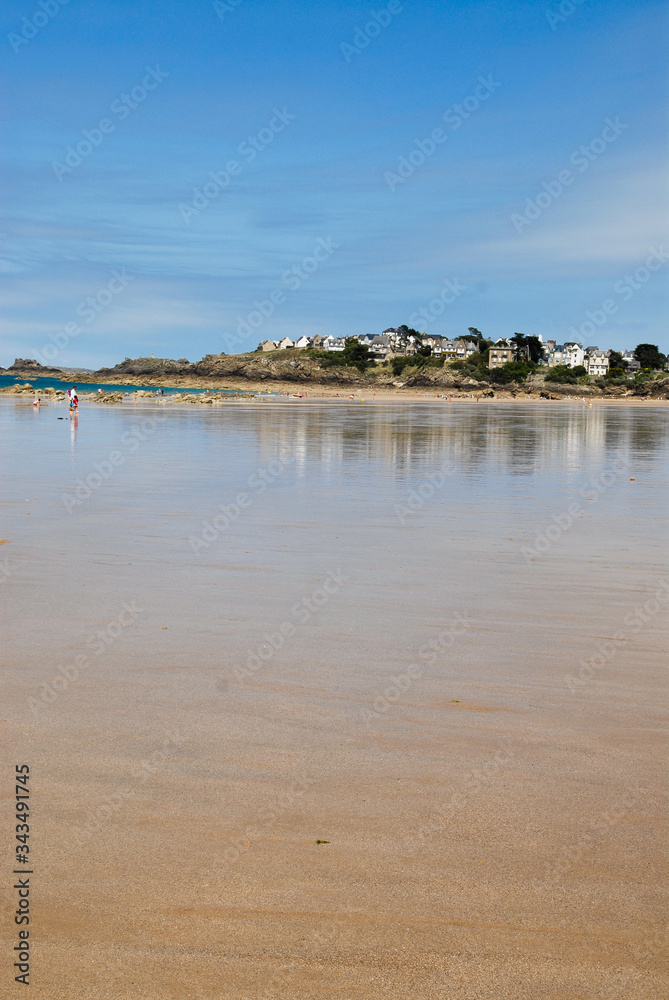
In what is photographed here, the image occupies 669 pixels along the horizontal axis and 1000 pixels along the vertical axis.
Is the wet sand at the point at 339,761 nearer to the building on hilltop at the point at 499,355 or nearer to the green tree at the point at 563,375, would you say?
the green tree at the point at 563,375

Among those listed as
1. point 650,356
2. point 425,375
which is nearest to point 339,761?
point 425,375

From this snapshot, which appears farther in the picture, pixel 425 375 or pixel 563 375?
pixel 563 375

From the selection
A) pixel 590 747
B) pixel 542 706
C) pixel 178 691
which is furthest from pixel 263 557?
pixel 590 747

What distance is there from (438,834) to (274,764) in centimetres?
103

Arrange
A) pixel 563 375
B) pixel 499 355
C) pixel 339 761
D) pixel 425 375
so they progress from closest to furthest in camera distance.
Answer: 1. pixel 339 761
2. pixel 425 375
3. pixel 563 375
4. pixel 499 355

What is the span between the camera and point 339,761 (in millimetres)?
4461

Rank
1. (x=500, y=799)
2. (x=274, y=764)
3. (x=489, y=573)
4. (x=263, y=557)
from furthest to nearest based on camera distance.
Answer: (x=263, y=557) → (x=489, y=573) → (x=274, y=764) → (x=500, y=799)

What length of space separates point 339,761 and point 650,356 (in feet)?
681

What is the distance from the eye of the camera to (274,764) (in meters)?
4.41

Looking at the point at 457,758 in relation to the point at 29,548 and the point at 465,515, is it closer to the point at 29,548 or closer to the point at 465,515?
the point at 29,548

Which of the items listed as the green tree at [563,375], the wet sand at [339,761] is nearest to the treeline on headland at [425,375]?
the green tree at [563,375]

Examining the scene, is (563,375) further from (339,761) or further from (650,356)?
(339,761)

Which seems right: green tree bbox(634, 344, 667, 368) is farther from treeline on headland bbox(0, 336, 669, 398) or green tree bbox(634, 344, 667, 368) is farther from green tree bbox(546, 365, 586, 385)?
green tree bbox(546, 365, 586, 385)

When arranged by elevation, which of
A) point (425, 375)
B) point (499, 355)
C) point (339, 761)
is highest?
point (499, 355)
